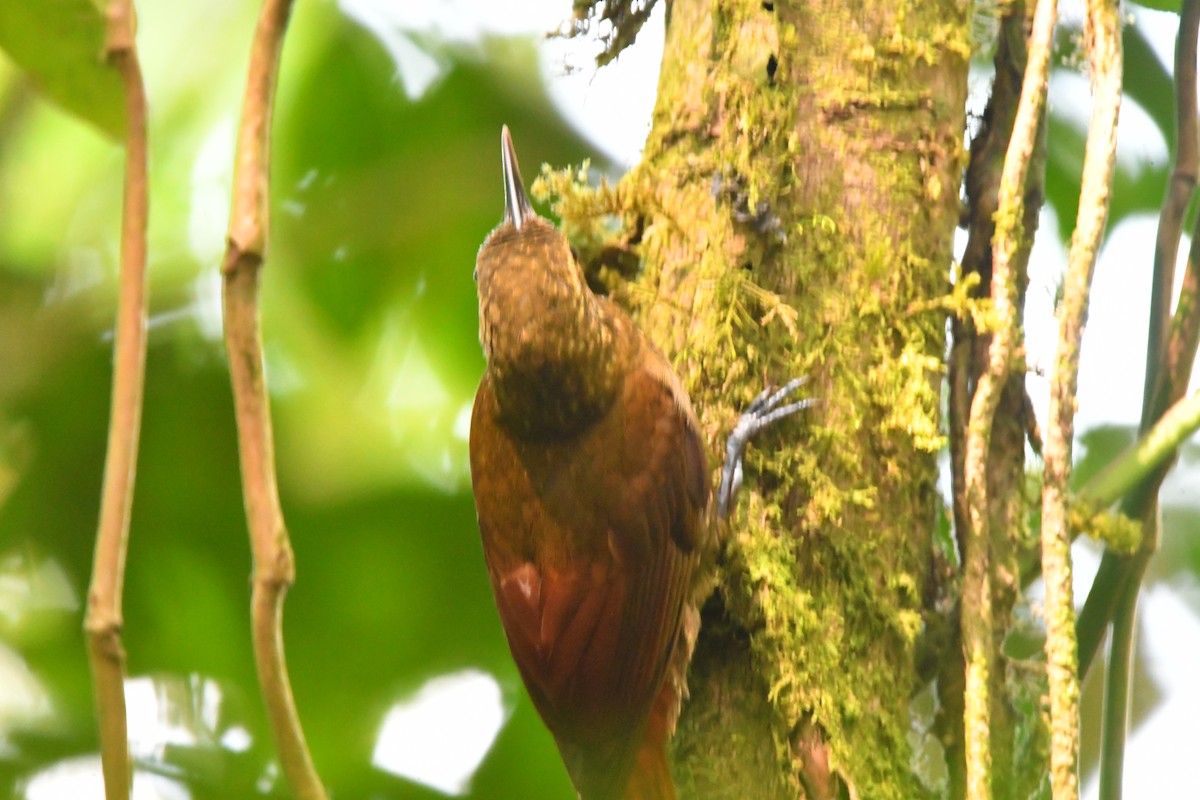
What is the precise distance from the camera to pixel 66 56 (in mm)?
1159

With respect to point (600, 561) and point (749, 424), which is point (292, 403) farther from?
point (749, 424)

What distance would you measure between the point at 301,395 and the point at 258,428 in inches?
39.0

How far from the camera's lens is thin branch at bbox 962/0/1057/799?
1.40 m

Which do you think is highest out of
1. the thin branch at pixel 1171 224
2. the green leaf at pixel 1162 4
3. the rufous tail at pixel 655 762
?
the green leaf at pixel 1162 4

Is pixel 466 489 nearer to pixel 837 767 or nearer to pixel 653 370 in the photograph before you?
pixel 653 370

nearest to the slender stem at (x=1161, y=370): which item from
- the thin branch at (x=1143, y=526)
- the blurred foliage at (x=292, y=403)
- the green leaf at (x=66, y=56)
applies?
the thin branch at (x=1143, y=526)

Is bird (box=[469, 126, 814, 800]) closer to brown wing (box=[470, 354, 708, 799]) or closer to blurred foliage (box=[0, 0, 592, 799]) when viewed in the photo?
brown wing (box=[470, 354, 708, 799])

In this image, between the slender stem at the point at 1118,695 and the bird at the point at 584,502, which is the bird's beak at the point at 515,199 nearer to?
the bird at the point at 584,502

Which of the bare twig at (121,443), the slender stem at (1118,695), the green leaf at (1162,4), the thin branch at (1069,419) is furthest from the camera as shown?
the green leaf at (1162,4)

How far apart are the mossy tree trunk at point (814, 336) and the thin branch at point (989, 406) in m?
0.06

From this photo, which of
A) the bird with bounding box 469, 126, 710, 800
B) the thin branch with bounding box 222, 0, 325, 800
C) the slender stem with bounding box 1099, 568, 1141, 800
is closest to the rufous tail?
the bird with bounding box 469, 126, 710, 800

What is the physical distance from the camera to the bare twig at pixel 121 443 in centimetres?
88

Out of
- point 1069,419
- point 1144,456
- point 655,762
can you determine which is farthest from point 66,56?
point 1144,456

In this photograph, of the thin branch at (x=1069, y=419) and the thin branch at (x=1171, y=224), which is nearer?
the thin branch at (x=1069, y=419)
